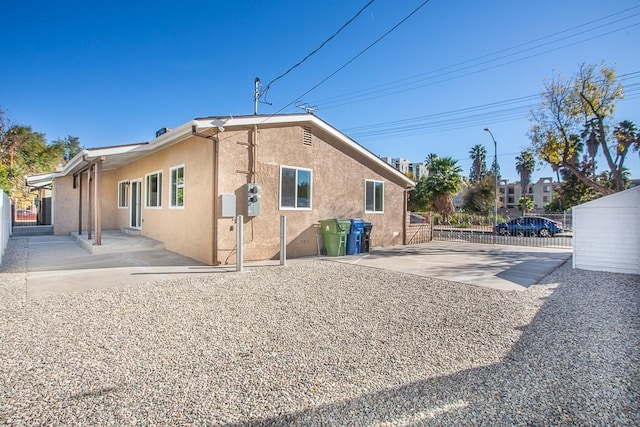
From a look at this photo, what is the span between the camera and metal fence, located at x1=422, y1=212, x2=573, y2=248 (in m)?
17.9

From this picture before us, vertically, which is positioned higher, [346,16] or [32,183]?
[346,16]

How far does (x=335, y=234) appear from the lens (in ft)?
35.1

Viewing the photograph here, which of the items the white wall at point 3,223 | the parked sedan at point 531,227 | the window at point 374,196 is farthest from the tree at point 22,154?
the parked sedan at point 531,227

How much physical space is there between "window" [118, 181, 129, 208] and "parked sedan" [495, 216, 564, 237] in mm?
21792

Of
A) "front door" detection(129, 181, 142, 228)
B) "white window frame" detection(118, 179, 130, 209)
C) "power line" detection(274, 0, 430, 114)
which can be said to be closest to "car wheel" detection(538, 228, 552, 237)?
"power line" detection(274, 0, 430, 114)

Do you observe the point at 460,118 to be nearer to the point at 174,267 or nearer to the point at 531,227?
the point at 531,227

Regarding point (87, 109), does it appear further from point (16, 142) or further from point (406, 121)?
point (406, 121)

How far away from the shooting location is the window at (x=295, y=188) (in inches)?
400

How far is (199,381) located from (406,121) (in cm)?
2459

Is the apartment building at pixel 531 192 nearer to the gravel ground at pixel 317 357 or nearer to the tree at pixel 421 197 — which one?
the tree at pixel 421 197

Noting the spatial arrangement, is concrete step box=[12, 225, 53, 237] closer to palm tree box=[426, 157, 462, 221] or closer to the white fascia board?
the white fascia board

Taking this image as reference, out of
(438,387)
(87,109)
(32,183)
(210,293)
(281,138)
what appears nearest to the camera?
(438,387)

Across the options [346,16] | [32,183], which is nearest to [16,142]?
[32,183]

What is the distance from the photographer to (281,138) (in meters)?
10.1
